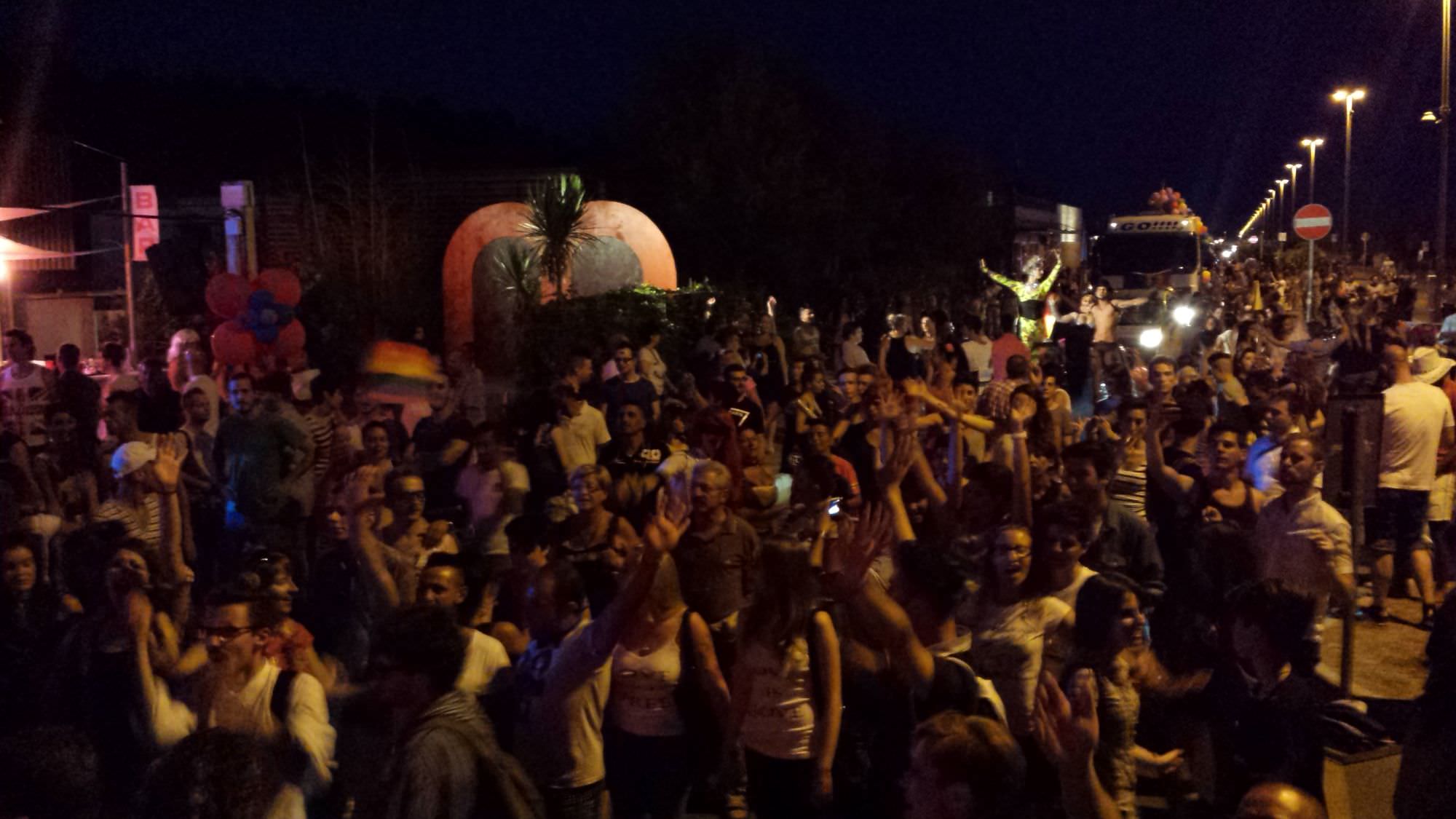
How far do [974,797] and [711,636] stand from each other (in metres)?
1.83

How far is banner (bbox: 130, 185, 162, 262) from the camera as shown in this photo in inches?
772

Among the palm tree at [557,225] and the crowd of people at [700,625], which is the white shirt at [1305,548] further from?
the palm tree at [557,225]

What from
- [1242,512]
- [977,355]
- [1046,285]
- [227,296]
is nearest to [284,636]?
[1242,512]

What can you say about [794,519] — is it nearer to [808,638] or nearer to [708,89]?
[808,638]

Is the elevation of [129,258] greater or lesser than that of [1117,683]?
greater

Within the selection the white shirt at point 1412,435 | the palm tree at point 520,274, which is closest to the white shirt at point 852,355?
the palm tree at point 520,274

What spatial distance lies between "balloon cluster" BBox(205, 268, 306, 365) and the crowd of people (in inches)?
135

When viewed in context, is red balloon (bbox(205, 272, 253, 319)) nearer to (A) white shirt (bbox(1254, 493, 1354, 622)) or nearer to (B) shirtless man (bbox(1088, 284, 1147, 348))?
(A) white shirt (bbox(1254, 493, 1354, 622))

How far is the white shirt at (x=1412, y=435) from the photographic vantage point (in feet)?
28.8

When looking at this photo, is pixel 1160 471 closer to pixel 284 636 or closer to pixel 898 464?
pixel 898 464

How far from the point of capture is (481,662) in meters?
4.71

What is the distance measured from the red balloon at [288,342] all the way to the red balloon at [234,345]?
18 cm

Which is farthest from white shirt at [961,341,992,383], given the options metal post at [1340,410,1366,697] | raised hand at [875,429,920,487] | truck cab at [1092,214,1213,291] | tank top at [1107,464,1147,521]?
truck cab at [1092,214,1213,291]

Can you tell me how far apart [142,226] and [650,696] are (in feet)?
56.3
